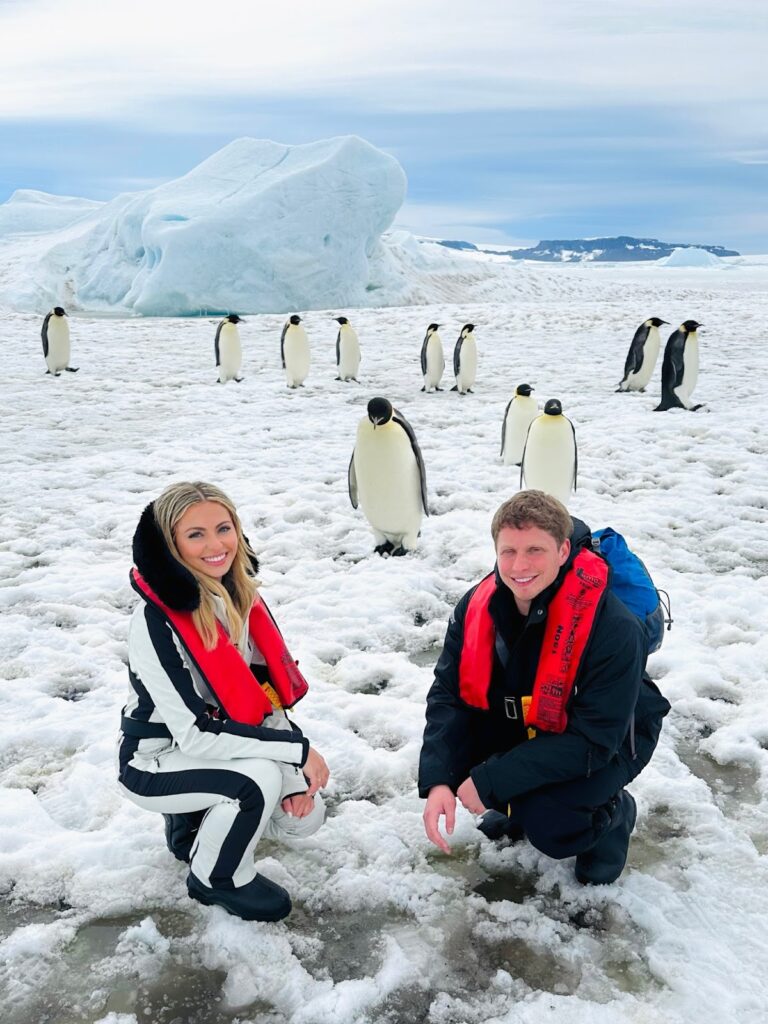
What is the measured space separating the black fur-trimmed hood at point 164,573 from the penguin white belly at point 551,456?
4092 mm

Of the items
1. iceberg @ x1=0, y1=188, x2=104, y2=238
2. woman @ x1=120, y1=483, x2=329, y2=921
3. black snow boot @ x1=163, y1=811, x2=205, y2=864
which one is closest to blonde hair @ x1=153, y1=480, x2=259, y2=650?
woman @ x1=120, y1=483, x2=329, y2=921

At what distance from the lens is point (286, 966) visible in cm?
190

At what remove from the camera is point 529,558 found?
1.88m

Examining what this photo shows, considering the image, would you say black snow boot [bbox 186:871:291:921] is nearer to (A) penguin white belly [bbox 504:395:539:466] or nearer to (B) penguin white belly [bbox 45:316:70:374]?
(A) penguin white belly [bbox 504:395:539:466]

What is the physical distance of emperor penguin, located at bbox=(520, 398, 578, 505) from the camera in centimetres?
571

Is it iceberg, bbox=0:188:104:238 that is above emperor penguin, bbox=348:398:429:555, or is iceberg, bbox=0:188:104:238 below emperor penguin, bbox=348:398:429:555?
above

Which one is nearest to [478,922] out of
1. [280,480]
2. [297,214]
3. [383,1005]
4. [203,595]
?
[383,1005]

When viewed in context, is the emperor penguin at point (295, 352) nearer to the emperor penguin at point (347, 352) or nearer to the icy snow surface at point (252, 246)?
the emperor penguin at point (347, 352)

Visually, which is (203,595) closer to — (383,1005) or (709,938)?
(383,1005)

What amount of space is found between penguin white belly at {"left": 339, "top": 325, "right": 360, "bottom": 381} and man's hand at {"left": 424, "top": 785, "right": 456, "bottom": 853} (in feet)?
32.7

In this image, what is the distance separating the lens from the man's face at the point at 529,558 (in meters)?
1.88

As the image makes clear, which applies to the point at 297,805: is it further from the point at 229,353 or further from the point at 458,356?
→ the point at 229,353

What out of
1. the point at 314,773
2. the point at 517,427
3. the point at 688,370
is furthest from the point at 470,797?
the point at 688,370

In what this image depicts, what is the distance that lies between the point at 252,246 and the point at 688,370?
646 inches
